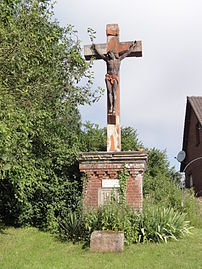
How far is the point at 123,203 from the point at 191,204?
547 cm

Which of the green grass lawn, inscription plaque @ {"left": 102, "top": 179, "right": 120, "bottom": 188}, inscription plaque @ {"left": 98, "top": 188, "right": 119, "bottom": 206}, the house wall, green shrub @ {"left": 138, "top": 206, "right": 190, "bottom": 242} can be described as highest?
the house wall

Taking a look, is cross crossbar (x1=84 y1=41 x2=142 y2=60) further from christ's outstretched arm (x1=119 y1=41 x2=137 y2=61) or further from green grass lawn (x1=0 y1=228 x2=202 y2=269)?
green grass lawn (x1=0 y1=228 x2=202 y2=269)

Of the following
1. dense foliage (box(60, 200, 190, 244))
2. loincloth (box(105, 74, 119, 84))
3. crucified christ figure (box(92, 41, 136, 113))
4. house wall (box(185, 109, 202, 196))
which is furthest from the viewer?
house wall (box(185, 109, 202, 196))

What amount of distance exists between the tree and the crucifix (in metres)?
0.72

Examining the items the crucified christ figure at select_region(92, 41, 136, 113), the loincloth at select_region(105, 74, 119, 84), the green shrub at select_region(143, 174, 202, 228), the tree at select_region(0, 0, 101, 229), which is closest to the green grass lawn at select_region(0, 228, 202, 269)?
the tree at select_region(0, 0, 101, 229)

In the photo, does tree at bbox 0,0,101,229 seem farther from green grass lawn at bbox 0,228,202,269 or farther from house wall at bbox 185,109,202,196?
house wall at bbox 185,109,202,196

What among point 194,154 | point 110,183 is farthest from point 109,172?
point 194,154

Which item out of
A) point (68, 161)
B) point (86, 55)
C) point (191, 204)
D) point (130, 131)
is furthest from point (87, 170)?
point (130, 131)

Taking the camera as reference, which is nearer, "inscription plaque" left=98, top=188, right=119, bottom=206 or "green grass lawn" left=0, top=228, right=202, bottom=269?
"green grass lawn" left=0, top=228, right=202, bottom=269

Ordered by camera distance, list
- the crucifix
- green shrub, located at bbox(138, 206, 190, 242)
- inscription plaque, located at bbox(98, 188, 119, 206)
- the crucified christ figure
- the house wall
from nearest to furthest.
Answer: green shrub, located at bbox(138, 206, 190, 242) < inscription plaque, located at bbox(98, 188, 119, 206) < the crucifix < the crucified christ figure < the house wall

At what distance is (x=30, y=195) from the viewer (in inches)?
506

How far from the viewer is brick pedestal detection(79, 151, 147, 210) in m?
12.0

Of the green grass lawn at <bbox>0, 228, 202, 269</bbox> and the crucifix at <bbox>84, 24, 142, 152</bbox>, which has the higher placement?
the crucifix at <bbox>84, 24, 142, 152</bbox>

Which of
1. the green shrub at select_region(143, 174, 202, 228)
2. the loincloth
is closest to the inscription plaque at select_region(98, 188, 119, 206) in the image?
the green shrub at select_region(143, 174, 202, 228)
